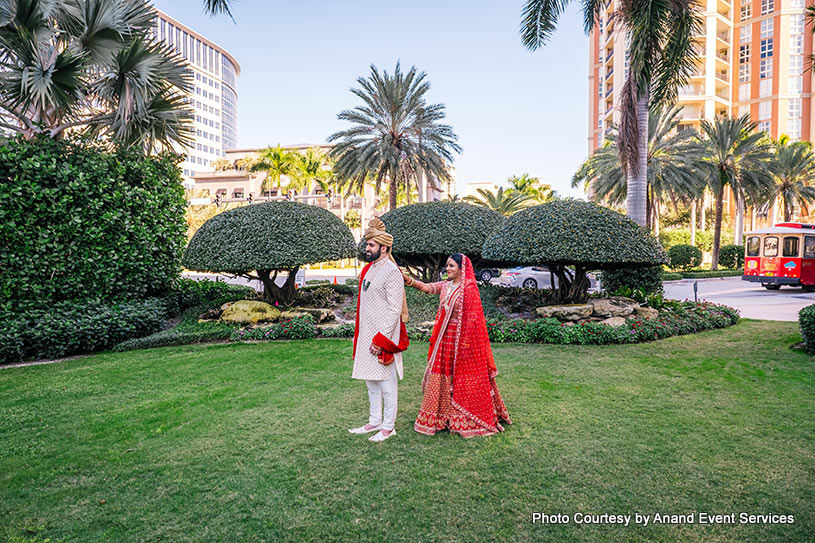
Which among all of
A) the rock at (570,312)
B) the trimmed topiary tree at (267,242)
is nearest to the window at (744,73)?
the rock at (570,312)

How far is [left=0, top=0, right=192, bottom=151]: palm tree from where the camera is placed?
8.25 metres

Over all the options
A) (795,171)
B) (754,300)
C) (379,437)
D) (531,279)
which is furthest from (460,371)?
(795,171)

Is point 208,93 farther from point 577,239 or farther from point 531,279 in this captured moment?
point 577,239

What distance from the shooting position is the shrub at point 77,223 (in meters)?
8.04

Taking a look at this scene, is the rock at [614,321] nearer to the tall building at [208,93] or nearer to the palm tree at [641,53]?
the palm tree at [641,53]

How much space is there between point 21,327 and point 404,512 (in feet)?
27.2

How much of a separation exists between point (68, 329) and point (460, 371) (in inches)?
302

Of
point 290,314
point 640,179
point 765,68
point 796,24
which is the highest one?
point 796,24

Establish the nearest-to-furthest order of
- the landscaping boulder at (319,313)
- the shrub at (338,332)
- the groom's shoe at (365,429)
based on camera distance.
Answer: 1. the groom's shoe at (365,429)
2. the shrub at (338,332)
3. the landscaping boulder at (319,313)

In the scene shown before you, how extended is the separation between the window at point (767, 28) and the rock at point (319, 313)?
193 ft

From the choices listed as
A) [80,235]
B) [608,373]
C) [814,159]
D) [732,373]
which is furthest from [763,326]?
[814,159]

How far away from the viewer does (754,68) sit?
4841 cm

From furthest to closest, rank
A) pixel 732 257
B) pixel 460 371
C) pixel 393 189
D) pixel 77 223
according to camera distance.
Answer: pixel 732 257 → pixel 393 189 → pixel 77 223 → pixel 460 371

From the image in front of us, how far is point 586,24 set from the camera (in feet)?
43.5
